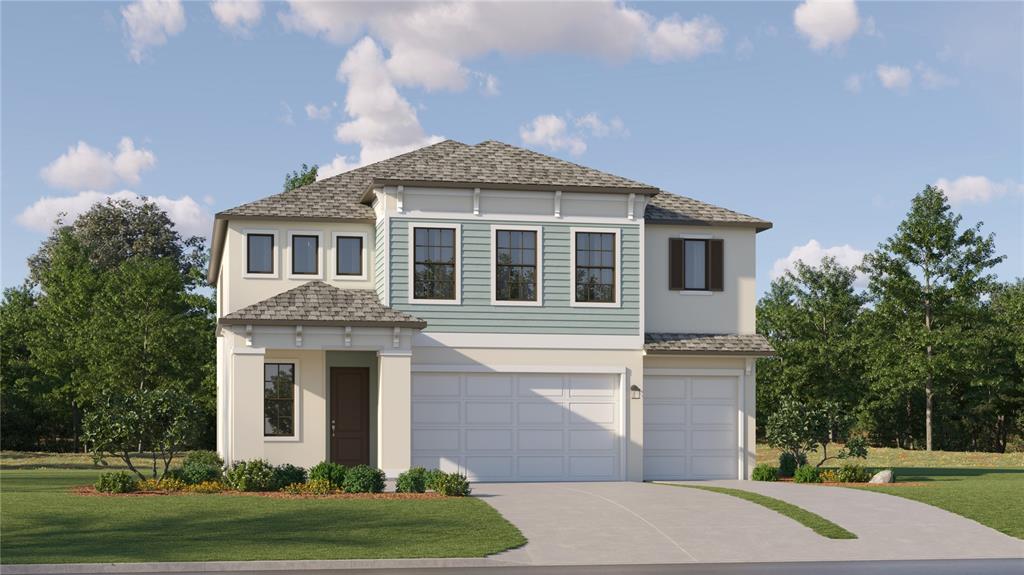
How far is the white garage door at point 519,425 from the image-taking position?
1096 inches

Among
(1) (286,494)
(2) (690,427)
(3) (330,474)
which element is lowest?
(1) (286,494)

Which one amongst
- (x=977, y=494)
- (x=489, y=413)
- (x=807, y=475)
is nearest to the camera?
(x=977, y=494)

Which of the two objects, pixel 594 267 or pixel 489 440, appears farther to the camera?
pixel 594 267

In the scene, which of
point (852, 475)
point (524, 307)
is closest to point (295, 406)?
point (524, 307)

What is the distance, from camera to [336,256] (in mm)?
29422

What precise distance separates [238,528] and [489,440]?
10.2 meters

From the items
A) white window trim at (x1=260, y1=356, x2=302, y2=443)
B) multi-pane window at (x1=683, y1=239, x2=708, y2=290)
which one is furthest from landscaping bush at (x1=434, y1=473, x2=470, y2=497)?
multi-pane window at (x1=683, y1=239, x2=708, y2=290)

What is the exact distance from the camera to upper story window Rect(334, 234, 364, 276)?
2944 centimetres

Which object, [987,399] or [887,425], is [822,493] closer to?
[987,399]

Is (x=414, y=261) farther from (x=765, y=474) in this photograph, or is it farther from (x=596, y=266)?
(x=765, y=474)

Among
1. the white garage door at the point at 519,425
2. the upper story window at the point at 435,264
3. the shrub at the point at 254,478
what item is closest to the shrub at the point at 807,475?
the white garage door at the point at 519,425

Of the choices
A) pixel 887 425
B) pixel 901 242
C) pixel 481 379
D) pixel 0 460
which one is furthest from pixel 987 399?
pixel 0 460

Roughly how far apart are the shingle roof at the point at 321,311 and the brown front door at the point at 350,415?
86.0 inches

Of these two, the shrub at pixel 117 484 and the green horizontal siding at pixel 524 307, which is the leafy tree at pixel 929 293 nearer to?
the green horizontal siding at pixel 524 307
